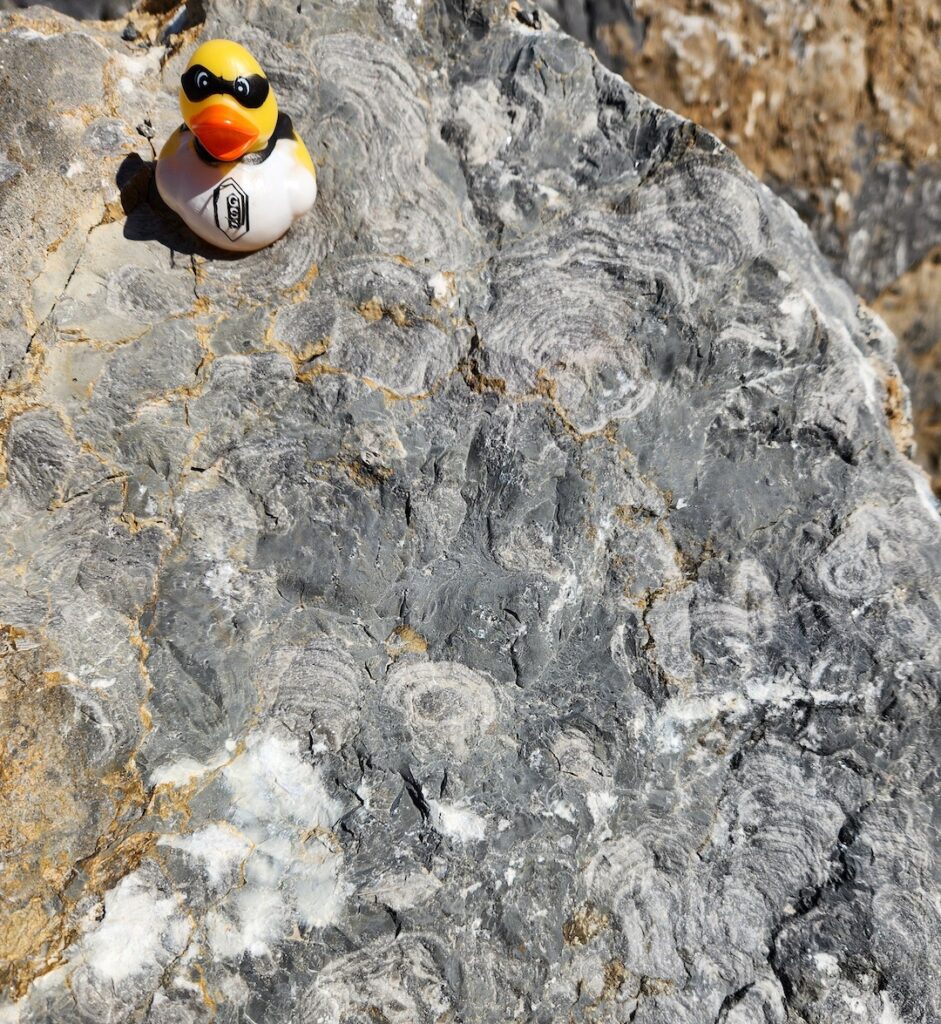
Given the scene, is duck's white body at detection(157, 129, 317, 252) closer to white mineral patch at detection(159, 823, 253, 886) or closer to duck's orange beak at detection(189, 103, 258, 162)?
duck's orange beak at detection(189, 103, 258, 162)

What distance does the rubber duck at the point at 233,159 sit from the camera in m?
1.48

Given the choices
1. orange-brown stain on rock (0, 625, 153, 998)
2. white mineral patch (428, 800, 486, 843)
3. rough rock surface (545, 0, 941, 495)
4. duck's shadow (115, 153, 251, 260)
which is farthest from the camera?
rough rock surface (545, 0, 941, 495)

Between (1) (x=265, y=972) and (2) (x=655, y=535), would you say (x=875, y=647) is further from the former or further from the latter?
(1) (x=265, y=972)

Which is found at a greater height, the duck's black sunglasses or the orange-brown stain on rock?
the duck's black sunglasses

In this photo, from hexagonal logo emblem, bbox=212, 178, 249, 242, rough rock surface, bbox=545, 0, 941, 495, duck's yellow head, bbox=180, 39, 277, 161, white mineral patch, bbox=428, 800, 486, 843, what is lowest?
white mineral patch, bbox=428, 800, 486, 843

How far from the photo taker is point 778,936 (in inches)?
61.0

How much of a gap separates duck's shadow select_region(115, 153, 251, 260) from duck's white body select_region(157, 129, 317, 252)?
5 centimetres

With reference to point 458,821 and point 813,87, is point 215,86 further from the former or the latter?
point 813,87

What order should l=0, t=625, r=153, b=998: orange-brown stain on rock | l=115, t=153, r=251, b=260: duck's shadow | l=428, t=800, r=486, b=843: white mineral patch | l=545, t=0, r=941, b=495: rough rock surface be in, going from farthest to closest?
1. l=545, t=0, r=941, b=495: rough rock surface
2. l=115, t=153, r=251, b=260: duck's shadow
3. l=428, t=800, r=486, b=843: white mineral patch
4. l=0, t=625, r=153, b=998: orange-brown stain on rock

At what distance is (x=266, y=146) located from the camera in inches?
63.4

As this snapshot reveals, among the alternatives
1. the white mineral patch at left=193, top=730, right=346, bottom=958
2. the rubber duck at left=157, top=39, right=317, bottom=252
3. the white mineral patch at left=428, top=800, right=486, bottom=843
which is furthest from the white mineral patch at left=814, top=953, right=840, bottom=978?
the rubber duck at left=157, top=39, right=317, bottom=252

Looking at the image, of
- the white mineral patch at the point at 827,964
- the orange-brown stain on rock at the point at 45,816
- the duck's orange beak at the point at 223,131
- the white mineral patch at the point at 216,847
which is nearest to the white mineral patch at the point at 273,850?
the white mineral patch at the point at 216,847

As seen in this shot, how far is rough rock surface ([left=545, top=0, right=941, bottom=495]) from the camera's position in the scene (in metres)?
2.38

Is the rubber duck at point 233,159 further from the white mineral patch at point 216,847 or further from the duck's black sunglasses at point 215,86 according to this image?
the white mineral patch at point 216,847
